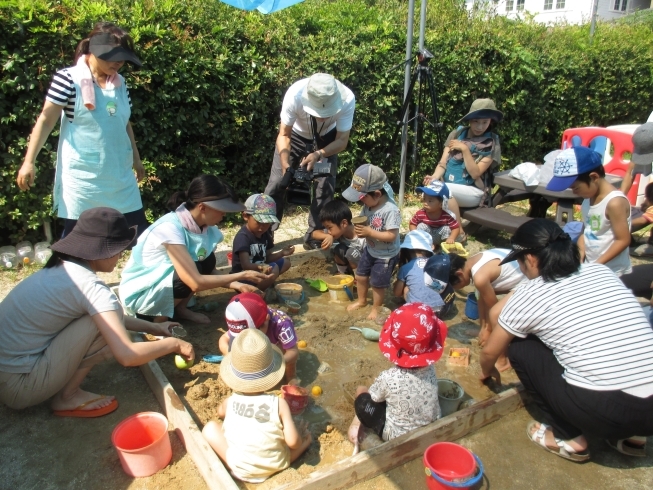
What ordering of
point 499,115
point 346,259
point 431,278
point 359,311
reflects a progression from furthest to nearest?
point 499,115
point 346,259
point 359,311
point 431,278

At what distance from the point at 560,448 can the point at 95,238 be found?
2827 millimetres

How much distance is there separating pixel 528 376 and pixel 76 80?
3.56 meters

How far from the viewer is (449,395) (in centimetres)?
326

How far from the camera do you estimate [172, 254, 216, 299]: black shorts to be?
395 centimetres

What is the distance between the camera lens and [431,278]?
4125mm

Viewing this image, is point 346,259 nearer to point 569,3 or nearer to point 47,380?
point 47,380

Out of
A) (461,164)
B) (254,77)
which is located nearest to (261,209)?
(254,77)

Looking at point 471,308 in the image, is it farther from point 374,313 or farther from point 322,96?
point 322,96

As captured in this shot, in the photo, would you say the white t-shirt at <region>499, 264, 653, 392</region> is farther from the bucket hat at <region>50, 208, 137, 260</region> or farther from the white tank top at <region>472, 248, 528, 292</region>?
the bucket hat at <region>50, 208, 137, 260</region>

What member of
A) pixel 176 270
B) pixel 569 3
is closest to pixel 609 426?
pixel 176 270

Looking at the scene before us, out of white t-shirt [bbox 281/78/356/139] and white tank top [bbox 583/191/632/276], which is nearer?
white tank top [bbox 583/191/632/276]

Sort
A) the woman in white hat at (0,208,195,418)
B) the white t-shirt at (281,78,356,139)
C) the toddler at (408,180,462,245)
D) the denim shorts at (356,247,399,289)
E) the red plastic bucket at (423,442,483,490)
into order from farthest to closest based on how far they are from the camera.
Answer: the white t-shirt at (281,78,356,139) → the toddler at (408,180,462,245) → the denim shorts at (356,247,399,289) → the woman in white hat at (0,208,195,418) → the red plastic bucket at (423,442,483,490)

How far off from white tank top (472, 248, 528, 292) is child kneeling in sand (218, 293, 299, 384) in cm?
144

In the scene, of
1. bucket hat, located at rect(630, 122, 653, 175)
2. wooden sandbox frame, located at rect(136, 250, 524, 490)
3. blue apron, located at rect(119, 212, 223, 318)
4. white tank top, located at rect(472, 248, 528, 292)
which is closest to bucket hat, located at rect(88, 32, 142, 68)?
blue apron, located at rect(119, 212, 223, 318)
